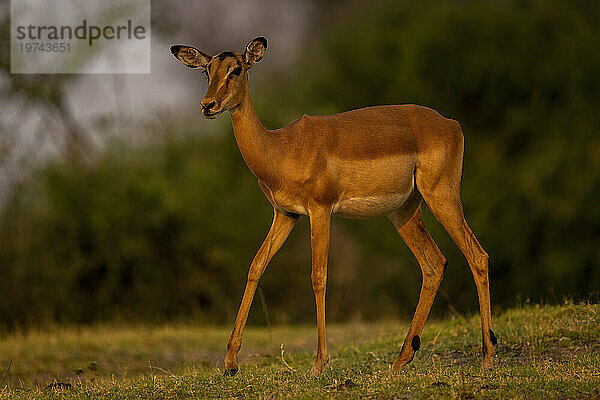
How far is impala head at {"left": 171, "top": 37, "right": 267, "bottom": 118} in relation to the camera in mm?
7816

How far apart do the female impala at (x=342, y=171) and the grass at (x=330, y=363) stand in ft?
1.82

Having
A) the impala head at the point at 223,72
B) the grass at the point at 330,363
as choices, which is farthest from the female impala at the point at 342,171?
the grass at the point at 330,363

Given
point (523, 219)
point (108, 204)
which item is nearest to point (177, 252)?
point (108, 204)

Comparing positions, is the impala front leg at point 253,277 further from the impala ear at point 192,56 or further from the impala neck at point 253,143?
the impala ear at point 192,56

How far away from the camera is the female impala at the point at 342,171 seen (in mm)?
8219

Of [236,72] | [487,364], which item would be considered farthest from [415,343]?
[236,72]

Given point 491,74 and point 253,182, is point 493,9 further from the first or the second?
point 253,182

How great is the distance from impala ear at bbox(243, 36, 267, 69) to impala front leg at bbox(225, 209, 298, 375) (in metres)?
1.48

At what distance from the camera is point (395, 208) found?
8.68 meters

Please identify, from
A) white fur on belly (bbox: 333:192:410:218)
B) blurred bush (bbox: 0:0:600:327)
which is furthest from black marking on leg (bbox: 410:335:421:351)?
blurred bush (bbox: 0:0:600:327)

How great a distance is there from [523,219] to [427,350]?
1370 cm

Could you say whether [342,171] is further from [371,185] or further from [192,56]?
[192,56]

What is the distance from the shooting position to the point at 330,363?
9.91 m

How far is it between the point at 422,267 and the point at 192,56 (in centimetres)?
313
